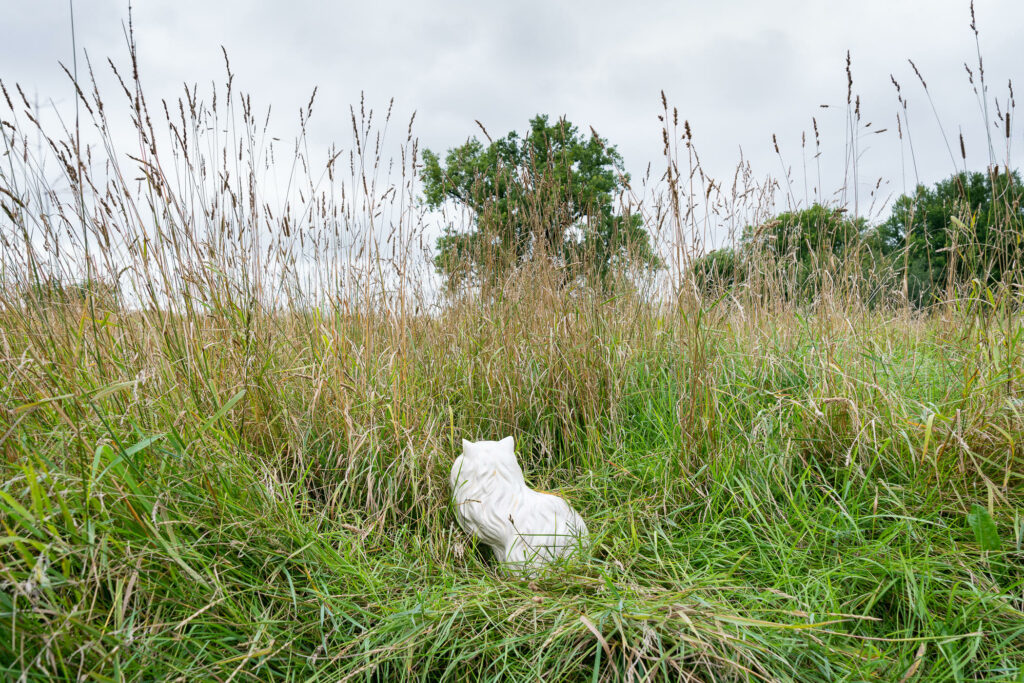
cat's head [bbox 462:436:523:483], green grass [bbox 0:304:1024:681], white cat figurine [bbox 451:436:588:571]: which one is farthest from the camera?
cat's head [bbox 462:436:523:483]

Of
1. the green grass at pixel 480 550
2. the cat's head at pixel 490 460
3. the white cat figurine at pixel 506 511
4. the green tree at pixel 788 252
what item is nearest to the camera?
the green grass at pixel 480 550

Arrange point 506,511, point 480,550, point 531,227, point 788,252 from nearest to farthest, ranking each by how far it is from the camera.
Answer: point 506,511 < point 480,550 < point 531,227 < point 788,252

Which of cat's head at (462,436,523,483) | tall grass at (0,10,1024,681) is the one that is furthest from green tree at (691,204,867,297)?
cat's head at (462,436,523,483)

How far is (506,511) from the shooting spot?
1.53m

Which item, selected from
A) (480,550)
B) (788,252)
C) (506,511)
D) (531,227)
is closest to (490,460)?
(506,511)

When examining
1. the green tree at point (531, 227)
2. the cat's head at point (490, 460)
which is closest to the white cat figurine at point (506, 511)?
the cat's head at point (490, 460)

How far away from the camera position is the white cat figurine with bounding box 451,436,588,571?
1.47m

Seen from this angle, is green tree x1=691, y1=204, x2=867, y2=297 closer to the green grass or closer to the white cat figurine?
the green grass

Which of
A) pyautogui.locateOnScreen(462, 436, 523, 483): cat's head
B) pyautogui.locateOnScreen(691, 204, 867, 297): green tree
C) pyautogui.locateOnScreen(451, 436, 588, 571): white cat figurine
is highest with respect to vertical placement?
pyautogui.locateOnScreen(691, 204, 867, 297): green tree

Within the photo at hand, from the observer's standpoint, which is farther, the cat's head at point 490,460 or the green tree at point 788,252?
the green tree at point 788,252

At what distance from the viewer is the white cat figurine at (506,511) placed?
147 cm

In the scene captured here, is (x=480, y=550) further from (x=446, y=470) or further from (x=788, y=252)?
(x=788, y=252)

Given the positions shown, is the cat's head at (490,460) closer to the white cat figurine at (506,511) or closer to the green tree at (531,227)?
the white cat figurine at (506,511)

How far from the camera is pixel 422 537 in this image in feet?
5.39
